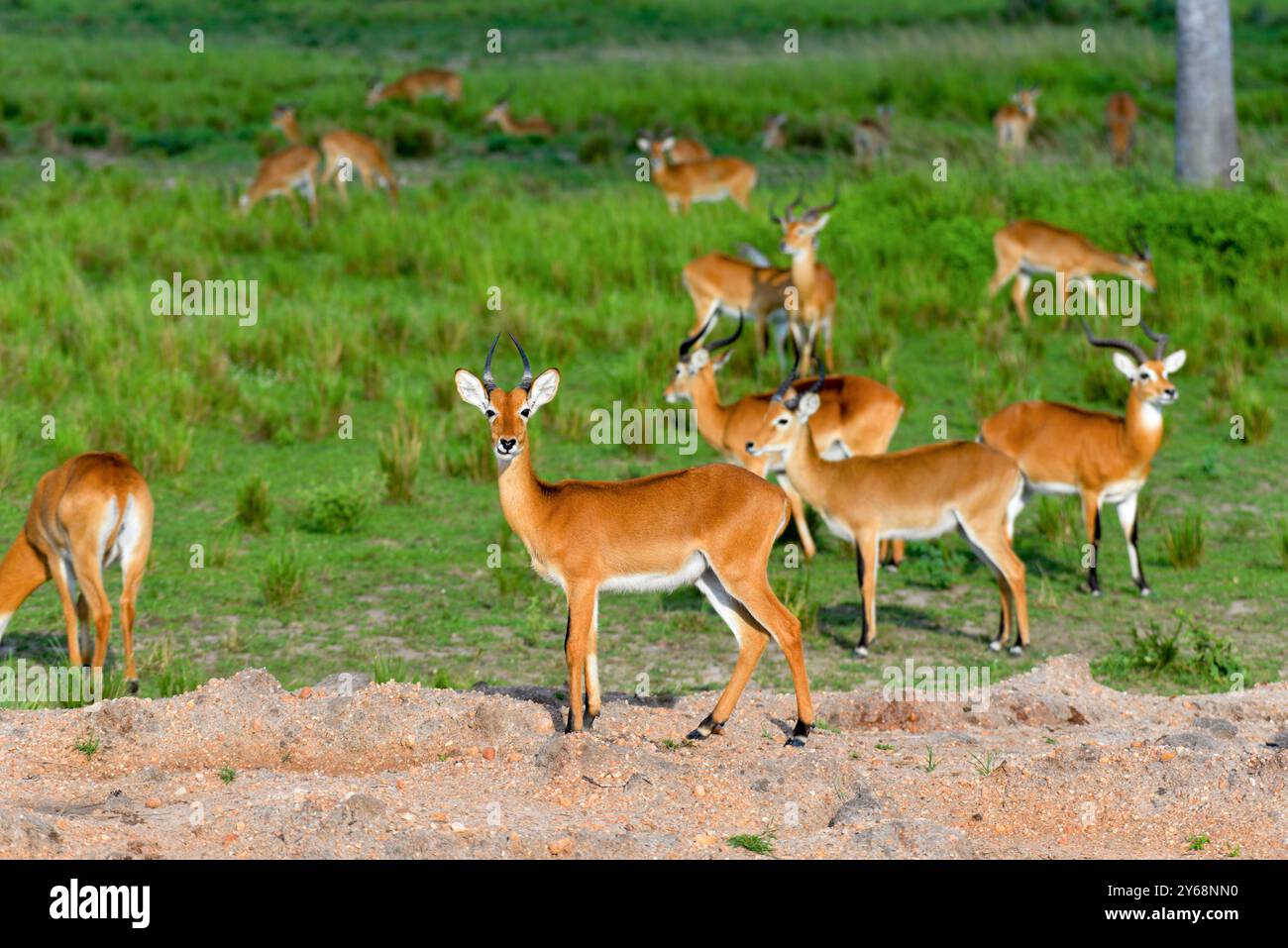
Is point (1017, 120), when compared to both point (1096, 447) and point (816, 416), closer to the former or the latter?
point (816, 416)

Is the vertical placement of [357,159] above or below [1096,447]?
above

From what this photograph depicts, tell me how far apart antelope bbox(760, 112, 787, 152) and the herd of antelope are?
314 inches

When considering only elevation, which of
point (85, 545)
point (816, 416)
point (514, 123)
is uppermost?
point (514, 123)

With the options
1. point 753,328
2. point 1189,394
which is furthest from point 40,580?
point 1189,394

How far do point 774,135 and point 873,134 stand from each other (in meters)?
1.50

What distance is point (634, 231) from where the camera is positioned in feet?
60.8

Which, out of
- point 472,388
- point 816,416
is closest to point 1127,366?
point 816,416

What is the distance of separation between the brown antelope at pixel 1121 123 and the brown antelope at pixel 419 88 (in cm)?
1041

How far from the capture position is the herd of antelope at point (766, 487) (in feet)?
24.1

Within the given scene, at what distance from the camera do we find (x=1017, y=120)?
82.1ft

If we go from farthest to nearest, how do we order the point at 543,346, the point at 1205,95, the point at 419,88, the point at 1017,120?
the point at 419,88 < the point at 1017,120 < the point at 1205,95 < the point at 543,346

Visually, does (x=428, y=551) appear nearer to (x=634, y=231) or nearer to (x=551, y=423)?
(x=551, y=423)

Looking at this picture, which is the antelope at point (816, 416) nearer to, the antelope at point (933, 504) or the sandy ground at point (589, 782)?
the antelope at point (933, 504)

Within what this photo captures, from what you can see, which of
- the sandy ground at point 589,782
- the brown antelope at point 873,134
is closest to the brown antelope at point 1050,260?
the brown antelope at point 873,134
